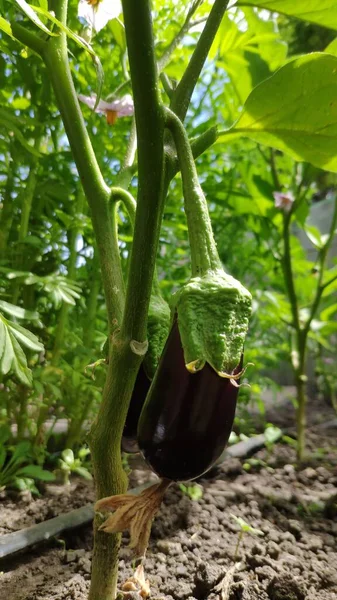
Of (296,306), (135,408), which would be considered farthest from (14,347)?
(296,306)

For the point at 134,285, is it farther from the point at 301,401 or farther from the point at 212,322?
the point at 301,401

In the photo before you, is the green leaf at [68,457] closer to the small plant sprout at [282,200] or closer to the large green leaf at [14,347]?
the large green leaf at [14,347]

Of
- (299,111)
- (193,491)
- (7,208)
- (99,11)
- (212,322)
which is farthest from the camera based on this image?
(193,491)

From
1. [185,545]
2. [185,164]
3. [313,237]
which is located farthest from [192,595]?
[313,237]

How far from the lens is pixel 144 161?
1.11 feet

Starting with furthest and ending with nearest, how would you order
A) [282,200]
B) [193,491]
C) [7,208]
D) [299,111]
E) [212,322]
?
[282,200] < [193,491] < [7,208] < [299,111] < [212,322]

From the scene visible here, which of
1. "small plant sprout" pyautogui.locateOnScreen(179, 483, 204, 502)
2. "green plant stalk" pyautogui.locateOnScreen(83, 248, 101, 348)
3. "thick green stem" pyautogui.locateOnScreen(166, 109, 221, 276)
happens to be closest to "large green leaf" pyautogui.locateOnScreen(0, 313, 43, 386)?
"thick green stem" pyautogui.locateOnScreen(166, 109, 221, 276)

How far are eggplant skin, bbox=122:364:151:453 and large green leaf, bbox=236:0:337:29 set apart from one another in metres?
0.43

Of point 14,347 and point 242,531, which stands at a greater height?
point 14,347

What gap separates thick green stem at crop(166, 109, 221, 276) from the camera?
35cm

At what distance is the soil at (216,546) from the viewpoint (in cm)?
59

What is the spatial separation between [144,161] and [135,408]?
20cm

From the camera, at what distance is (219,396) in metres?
0.34

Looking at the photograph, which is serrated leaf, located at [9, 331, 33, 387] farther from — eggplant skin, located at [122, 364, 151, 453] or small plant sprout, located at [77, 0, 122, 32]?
small plant sprout, located at [77, 0, 122, 32]
